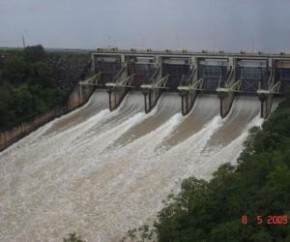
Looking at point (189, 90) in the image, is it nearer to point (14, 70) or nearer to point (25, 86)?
point (25, 86)

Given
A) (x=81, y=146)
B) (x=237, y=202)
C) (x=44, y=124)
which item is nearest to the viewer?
(x=237, y=202)

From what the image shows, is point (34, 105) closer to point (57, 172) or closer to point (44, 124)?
point (44, 124)

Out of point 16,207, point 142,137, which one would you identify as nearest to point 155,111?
point 142,137

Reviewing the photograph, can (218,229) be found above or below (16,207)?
above

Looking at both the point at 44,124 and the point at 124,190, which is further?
the point at 44,124
